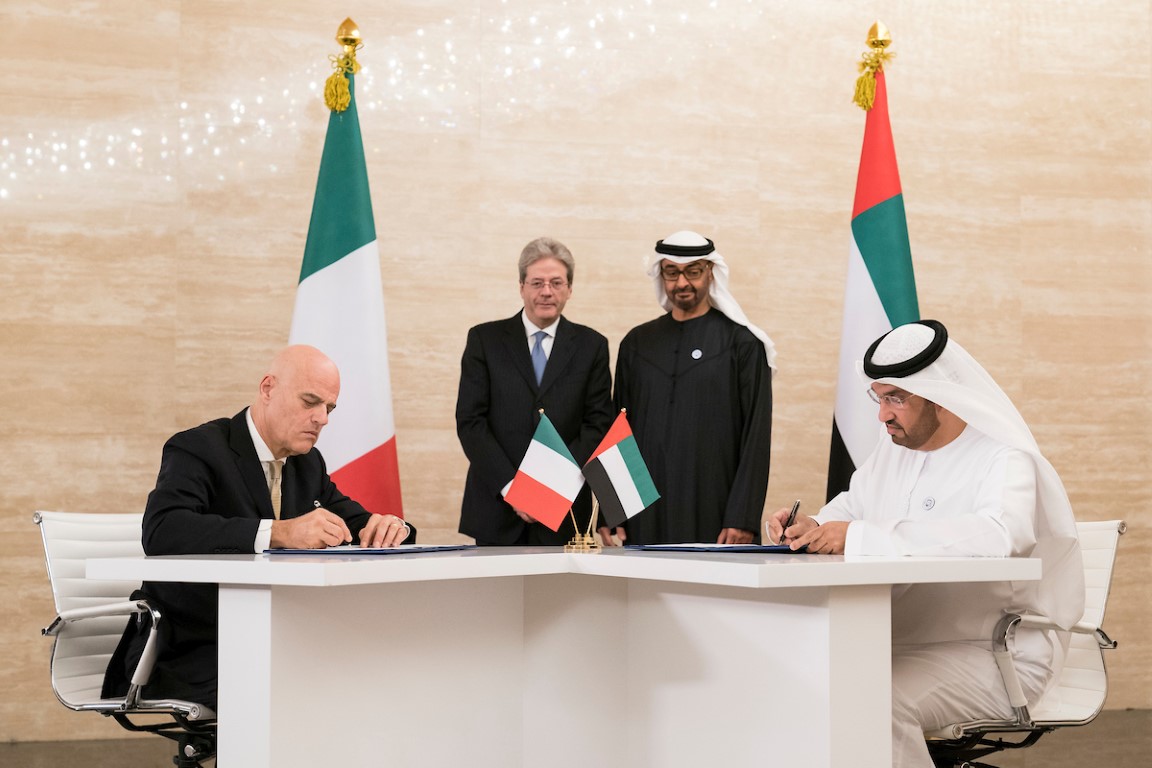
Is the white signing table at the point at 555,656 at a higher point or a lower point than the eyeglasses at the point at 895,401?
lower

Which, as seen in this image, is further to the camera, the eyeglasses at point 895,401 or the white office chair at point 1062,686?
the eyeglasses at point 895,401

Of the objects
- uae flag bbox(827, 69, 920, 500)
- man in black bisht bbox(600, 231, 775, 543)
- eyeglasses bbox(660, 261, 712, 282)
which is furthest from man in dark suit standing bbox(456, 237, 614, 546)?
uae flag bbox(827, 69, 920, 500)

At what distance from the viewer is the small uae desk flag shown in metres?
5.02

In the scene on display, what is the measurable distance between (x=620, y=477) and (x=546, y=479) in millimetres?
209

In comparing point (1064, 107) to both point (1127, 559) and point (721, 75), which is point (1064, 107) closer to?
point (721, 75)

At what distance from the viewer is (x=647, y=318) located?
20.3ft

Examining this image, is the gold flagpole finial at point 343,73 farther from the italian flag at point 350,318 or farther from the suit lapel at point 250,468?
the suit lapel at point 250,468

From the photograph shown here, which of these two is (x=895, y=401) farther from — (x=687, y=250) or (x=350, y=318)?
(x=350, y=318)

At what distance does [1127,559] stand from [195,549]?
5.37 m

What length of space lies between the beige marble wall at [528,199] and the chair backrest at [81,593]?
6.24 feet

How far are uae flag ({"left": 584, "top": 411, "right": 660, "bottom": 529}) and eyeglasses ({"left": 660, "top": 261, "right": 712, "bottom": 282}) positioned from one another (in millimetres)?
1581

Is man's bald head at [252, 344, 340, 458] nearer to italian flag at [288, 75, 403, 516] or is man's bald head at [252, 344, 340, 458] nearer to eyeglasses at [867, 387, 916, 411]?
eyeglasses at [867, 387, 916, 411]

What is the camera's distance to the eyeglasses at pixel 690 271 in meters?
4.69

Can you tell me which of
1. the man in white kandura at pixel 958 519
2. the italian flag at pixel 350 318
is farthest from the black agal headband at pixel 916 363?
the italian flag at pixel 350 318
